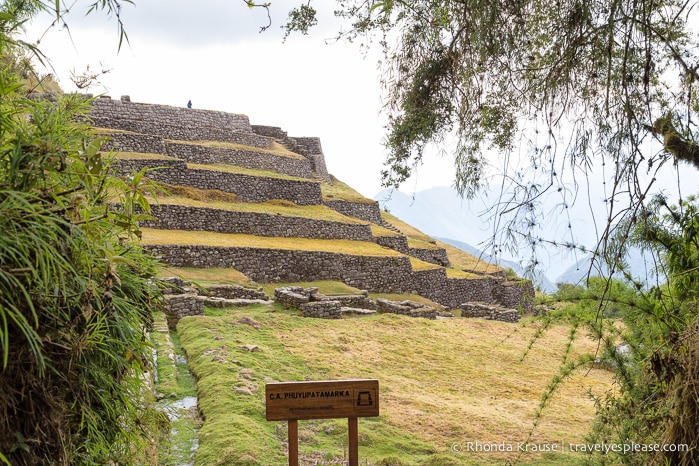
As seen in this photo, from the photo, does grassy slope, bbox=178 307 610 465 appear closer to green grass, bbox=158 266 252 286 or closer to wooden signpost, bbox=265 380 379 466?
wooden signpost, bbox=265 380 379 466

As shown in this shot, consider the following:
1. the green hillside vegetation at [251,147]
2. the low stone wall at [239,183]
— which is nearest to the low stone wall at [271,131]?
the green hillside vegetation at [251,147]

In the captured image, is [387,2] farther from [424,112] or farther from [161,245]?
[161,245]

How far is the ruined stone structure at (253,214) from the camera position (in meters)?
20.3

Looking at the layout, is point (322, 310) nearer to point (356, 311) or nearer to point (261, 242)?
point (356, 311)

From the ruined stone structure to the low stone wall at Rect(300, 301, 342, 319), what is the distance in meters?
0.03

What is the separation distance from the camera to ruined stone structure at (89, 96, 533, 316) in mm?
20281

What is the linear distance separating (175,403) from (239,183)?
20.0 metres

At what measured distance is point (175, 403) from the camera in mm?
7566

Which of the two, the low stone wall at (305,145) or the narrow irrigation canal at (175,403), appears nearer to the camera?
the narrow irrigation canal at (175,403)

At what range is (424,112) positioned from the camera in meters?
5.30

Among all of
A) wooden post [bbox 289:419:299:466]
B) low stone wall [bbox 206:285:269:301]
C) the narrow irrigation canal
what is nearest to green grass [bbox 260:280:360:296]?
low stone wall [bbox 206:285:269:301]

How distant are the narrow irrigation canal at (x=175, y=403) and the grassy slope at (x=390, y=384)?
177 millimetres

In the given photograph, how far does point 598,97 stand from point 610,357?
7.36 ft

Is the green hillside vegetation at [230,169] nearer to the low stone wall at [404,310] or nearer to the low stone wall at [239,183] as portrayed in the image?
the low stone wall at [239,183]
